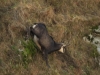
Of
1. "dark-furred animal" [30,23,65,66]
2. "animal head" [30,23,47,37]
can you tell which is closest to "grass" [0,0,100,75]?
"dark-furred animal" [30,23,65,66]

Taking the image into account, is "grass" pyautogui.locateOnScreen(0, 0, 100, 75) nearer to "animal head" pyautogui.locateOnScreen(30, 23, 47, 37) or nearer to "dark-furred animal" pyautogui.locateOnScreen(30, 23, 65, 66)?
"dark-furred animal" pyautogui.locateOnScreen(30, 23, 65, 66)

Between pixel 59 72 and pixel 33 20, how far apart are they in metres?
1.98

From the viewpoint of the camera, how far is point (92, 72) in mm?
8672

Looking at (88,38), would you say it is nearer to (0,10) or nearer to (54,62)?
(54,62)

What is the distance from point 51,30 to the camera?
8.64 metres

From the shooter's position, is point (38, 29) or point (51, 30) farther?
point (51, 30)

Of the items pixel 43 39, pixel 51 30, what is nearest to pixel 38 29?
pixel 43 39

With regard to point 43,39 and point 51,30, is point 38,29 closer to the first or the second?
point 43,39

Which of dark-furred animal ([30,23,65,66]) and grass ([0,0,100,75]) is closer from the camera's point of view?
grass ([0,0,100,75])

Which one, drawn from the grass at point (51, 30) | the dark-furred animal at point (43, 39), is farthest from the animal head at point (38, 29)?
the grass at point (51, 30)

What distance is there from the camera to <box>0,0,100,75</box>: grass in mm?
7199

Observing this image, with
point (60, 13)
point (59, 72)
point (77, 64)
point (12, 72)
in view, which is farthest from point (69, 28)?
point (12, 72)

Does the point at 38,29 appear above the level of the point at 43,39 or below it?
above

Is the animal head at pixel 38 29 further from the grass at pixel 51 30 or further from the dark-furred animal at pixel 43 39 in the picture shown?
the grass at pixel 51 30
